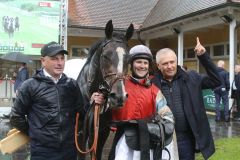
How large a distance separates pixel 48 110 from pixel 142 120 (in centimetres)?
90

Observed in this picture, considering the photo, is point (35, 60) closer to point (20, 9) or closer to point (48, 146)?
point (20, 9)

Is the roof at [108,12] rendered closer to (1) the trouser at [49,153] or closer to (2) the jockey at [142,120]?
(1) the trouser at [49,153]

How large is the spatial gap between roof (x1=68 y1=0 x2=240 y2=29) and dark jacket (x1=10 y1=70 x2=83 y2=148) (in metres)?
13.9

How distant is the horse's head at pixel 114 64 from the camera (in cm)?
378

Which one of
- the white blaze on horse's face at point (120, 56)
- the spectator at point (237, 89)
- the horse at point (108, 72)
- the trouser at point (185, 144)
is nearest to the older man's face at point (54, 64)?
the horse at point (108, 72)

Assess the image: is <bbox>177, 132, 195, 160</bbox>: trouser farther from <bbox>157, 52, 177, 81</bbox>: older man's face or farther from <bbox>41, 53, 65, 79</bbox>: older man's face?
<bbox>41, 53, 65, 79</bbox>: older man's face

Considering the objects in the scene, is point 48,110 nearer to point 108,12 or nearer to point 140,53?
point 140,53

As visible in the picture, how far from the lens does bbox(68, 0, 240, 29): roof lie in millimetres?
19438

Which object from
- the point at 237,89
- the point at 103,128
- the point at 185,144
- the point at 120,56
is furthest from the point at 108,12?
the point at 185,144

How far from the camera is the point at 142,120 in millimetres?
3539

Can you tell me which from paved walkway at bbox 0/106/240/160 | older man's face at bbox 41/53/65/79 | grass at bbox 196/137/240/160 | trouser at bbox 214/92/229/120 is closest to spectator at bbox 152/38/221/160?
older man's face at bbox 41/53/65/79

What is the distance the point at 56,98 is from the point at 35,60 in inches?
700

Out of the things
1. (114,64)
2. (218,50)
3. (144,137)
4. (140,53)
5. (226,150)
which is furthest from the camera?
(218,50)

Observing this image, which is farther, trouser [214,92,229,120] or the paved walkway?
trouser [214,92,229,120]
